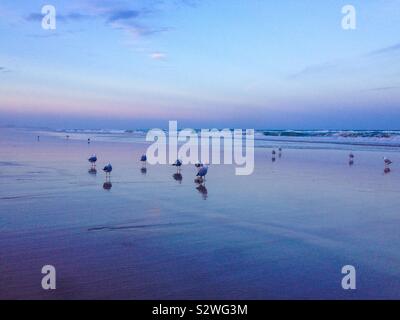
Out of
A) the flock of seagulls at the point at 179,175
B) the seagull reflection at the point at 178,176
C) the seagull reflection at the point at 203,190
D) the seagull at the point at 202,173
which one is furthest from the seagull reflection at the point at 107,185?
the seagull at the point at 202,173

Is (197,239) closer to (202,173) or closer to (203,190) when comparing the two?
(203,190)

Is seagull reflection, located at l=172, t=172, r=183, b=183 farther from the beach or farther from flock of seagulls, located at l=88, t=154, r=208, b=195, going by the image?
the beach

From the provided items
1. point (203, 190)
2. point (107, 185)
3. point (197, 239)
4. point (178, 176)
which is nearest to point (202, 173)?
A: point (203, 190)

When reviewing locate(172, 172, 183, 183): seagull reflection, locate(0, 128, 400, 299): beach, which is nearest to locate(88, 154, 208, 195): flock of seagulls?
locate(172, 172, 183, 183): seagull reflection

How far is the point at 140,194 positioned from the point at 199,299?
7.27 meters

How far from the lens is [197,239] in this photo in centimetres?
766

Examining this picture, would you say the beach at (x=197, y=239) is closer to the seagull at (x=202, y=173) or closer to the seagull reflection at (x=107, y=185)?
the seagull reflection at (x=107, y=185)

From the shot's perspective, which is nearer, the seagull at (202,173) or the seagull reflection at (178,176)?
the seagull at (202,173)

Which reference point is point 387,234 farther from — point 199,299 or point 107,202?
point 107,202

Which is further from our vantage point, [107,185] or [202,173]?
[202,173]

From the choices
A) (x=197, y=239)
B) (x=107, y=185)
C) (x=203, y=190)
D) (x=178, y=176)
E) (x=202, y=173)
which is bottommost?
(x=197, y=239)

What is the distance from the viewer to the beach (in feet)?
18.1

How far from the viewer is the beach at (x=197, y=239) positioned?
552cm
